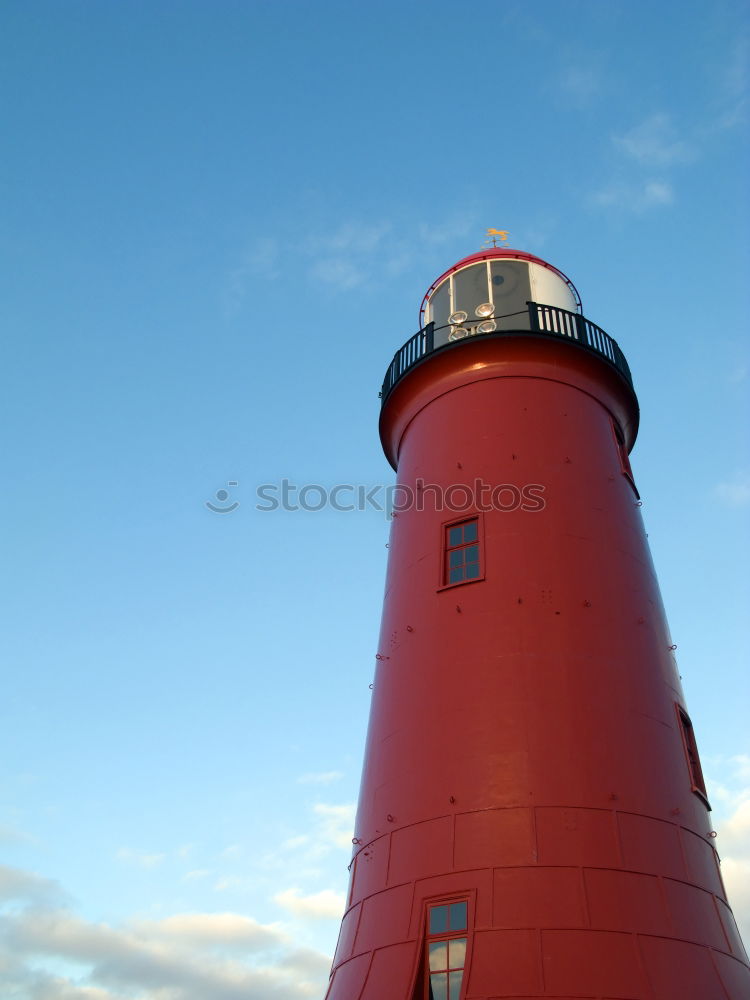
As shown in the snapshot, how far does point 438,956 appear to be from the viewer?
33.0 feet

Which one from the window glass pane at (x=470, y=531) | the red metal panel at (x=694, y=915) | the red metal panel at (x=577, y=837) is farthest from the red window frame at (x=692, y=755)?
the window glass pane at (x=470, y=531)

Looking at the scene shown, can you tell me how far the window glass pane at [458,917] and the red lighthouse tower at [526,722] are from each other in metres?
0.03

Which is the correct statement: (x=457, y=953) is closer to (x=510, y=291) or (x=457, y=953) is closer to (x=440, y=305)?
(x=510, y=291)

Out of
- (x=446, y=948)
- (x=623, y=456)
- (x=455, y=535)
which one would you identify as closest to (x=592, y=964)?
(x=446, y=948)

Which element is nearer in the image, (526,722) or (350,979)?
(350,979)

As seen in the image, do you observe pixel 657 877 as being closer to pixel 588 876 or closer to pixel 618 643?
pixel 588 876

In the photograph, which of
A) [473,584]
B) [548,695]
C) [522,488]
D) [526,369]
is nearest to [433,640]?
[473,584]

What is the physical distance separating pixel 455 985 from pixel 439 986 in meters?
0.24

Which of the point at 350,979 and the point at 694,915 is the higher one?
the point at 694,915

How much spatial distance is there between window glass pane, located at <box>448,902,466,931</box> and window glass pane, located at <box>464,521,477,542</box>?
559 cm

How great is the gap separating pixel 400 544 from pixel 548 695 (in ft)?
15.2

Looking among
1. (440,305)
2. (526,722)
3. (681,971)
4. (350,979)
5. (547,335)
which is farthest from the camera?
(440,305)

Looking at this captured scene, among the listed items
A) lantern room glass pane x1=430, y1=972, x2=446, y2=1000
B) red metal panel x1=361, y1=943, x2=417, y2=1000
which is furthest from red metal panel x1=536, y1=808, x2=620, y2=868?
red metal panel x1=361, y1=943, x2=417, y2=1000

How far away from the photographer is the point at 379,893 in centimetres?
1124
